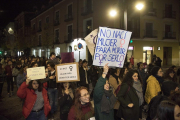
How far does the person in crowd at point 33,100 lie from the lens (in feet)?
10.6

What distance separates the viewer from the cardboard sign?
11.8ft

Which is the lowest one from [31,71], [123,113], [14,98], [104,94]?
[14,98]

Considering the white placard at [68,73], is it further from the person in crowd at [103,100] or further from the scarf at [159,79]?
the scarf at [159,79]

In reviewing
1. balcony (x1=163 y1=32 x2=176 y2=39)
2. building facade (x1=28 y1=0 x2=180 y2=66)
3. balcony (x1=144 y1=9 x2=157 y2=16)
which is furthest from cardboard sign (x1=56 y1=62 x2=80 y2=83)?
balcony (x1=163 y1=32 x2=176 y2=39)

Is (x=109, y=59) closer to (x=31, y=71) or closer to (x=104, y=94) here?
(x=104, y=94)

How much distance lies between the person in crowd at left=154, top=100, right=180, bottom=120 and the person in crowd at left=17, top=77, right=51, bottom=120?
235 centimetres

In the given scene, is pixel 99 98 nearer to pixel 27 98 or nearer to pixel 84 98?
pixel 84 98

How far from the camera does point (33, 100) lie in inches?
128

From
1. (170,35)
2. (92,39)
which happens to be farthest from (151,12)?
(92,39)

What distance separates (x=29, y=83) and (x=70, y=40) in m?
22.9

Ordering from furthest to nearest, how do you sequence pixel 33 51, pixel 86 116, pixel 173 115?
pixel 33 51 → pixel 86 116 → pixel 173 115

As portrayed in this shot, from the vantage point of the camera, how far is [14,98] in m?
7.47

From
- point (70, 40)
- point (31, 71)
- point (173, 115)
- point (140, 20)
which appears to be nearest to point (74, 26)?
point (70, 40)

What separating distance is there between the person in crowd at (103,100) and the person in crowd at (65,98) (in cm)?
77
